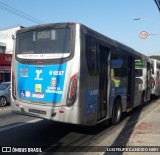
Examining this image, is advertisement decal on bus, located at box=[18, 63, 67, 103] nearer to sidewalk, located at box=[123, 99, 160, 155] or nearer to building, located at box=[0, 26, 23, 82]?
sidewalk, located at box=[123, 99, 160, 155]

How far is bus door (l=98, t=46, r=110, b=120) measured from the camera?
9.69m

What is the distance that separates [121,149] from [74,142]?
1.47m

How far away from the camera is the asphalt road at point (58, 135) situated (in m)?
8.18

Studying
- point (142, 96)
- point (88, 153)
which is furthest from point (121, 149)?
point (142, 96)

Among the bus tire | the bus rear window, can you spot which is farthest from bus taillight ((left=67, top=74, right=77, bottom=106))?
the bus tire

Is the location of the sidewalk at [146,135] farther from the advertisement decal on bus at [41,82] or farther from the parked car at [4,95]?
the parked car at [4,95]

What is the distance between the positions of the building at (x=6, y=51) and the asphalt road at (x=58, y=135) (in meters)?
25.0

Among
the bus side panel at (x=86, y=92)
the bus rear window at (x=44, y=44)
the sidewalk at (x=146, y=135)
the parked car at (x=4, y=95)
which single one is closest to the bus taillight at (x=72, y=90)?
the bus side panel at (x=86, y=92)

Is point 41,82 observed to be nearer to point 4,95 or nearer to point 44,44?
point 44,44

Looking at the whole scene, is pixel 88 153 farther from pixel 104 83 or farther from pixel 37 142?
pixel 104 83

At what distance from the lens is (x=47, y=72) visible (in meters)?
8.75

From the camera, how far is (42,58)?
29.2 feet

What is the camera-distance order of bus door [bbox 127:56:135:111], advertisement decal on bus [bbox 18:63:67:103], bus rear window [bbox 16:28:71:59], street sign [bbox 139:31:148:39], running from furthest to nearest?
street sign [bbox 139:31:148:39], bus door [bbox 127:56:135:111], bus rear window [bbox 16:28:71:59], advertisement decal on bus [bbox 18:63:67:103]

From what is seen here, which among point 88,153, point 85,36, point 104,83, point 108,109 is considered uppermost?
point 85,36
